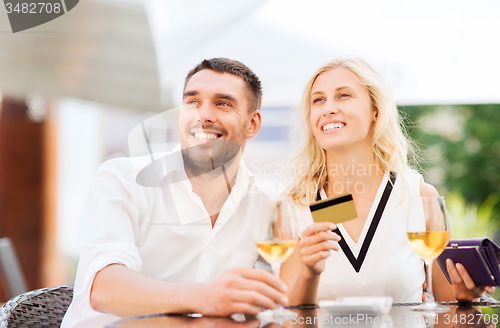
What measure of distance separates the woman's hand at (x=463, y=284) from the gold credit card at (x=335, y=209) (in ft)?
1.29

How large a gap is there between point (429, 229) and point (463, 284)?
0.95 ft

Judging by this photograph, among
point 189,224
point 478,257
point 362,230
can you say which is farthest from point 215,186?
point 478,257

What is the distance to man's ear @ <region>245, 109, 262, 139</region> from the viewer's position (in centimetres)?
195

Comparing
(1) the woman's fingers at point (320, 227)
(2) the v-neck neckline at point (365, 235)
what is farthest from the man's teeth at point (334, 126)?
(1) the woman's fingers at point (320, 227)

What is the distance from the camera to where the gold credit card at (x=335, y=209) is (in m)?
1.05

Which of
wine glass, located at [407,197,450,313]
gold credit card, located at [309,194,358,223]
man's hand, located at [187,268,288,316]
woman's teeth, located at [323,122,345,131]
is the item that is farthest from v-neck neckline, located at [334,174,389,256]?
man's hand, located at [187,268,288,316]

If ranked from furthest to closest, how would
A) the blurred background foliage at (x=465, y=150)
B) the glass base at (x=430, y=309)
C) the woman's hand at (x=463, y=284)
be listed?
the blurred background foliage at (x=465, y=150)
the woman's hand at (x=463, y=284)
the glass base at (x=430, y=309)

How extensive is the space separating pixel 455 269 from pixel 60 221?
4.01 m

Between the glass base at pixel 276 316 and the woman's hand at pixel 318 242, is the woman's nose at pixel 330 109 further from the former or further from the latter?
the glass base at pixel 276 316

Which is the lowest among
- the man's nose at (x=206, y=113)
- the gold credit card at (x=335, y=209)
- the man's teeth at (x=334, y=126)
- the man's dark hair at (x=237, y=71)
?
the gold credit card at (x=335, y=209)

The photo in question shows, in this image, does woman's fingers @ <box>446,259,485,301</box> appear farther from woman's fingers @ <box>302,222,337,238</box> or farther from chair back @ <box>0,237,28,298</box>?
chair back @ <box>0,237,28,298</box>

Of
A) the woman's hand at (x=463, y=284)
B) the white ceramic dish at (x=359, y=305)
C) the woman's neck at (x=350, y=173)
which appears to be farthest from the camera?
the woman's neck at (x=350, y=173)

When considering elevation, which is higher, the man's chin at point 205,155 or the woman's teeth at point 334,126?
the woman's teeth at point 334,126

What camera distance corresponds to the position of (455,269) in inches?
49.1
